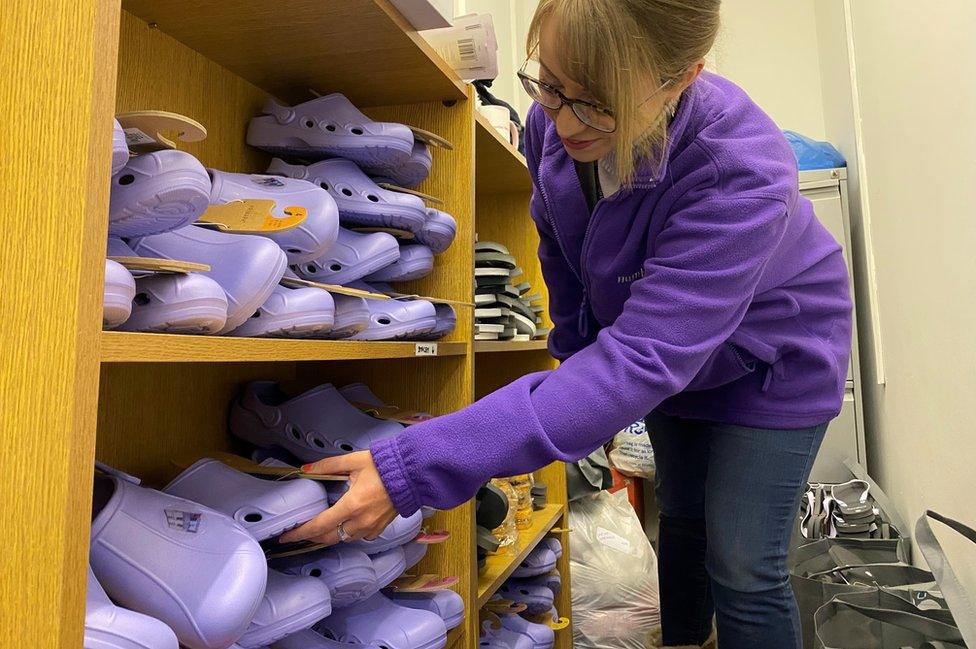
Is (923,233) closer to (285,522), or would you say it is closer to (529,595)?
(529,595)

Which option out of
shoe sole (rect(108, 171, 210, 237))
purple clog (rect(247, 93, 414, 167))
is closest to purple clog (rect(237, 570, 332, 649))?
shoe sole (rect(108, 171, 210, 237))

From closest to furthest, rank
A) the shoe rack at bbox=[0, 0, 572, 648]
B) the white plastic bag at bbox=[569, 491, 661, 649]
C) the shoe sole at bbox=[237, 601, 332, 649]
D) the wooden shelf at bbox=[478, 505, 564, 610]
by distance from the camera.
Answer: the shoe rack at bbox=[0, 0, 572, 648] → the shoe sole at bbox=[237, 601, 332, 649] → the wooden shelf at bbox=[478, 505, 564, 610] → the white plastic bag at bbox=[569, 491, 661, 649]

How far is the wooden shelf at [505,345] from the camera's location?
1271 millimetres

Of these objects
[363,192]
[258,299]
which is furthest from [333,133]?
[258,299]

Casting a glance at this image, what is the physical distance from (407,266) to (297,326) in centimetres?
36

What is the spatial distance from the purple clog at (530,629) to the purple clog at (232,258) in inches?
39.8

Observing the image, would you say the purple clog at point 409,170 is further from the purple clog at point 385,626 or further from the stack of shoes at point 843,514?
the stack of shoes at point 843,514

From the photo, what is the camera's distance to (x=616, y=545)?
1.91 metres

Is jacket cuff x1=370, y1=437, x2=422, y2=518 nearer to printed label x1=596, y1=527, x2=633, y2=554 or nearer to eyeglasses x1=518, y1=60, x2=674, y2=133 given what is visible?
eyeglasses x1=518, y1=60, x2=674, y2=133

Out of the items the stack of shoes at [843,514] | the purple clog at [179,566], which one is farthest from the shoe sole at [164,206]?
the stack of shoes at [843,514]

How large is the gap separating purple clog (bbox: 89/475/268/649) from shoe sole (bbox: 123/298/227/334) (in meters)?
0.15

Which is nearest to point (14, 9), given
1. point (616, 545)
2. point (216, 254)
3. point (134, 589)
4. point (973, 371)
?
point (216, 254)

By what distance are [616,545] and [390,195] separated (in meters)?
1.26

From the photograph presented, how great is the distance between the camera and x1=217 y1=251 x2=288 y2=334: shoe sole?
0.64 meters
